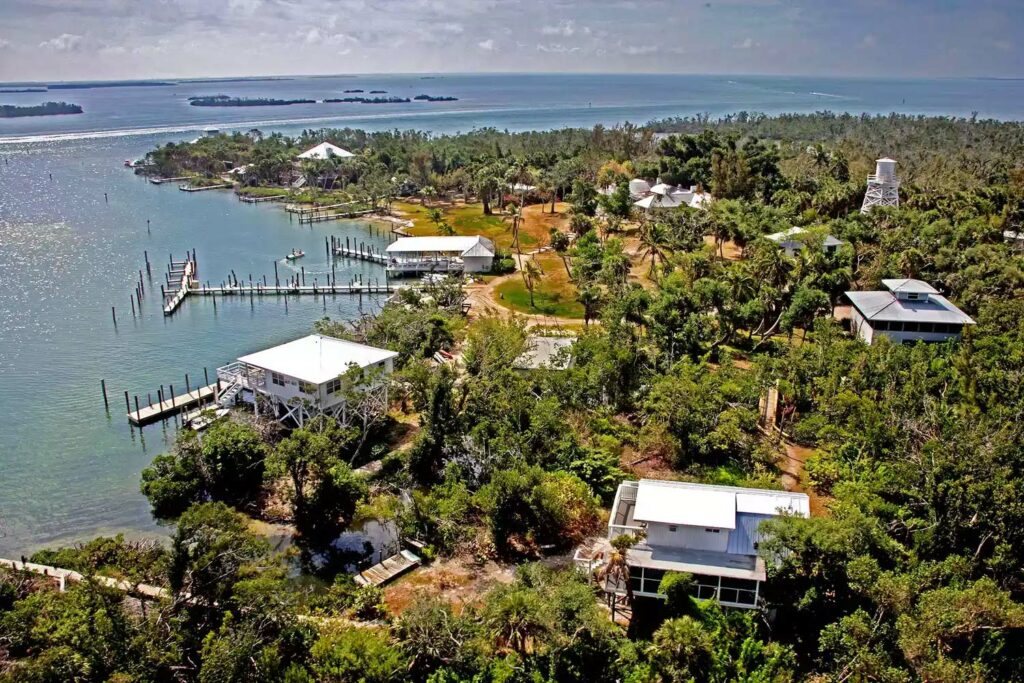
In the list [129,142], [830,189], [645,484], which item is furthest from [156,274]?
[129,142]

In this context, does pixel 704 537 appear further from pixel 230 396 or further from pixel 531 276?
pixel 531 276

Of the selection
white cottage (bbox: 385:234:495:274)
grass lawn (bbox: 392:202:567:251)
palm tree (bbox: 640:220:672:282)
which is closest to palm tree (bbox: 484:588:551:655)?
palm tree (bbox: 640:220:672:282)

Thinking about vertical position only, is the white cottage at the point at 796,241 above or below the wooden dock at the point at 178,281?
above

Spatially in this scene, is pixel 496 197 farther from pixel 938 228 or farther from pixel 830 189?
pixel 938 228

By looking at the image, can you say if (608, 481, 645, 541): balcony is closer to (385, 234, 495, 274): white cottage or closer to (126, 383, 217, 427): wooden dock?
(126, 383, 217, 427): wooden dock

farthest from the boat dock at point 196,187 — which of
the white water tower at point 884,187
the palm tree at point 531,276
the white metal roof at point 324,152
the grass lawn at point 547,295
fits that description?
the white water tower at point 884,187

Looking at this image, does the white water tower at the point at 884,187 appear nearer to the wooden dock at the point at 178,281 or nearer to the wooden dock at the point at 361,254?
the wooden dock at the point at 361,254
